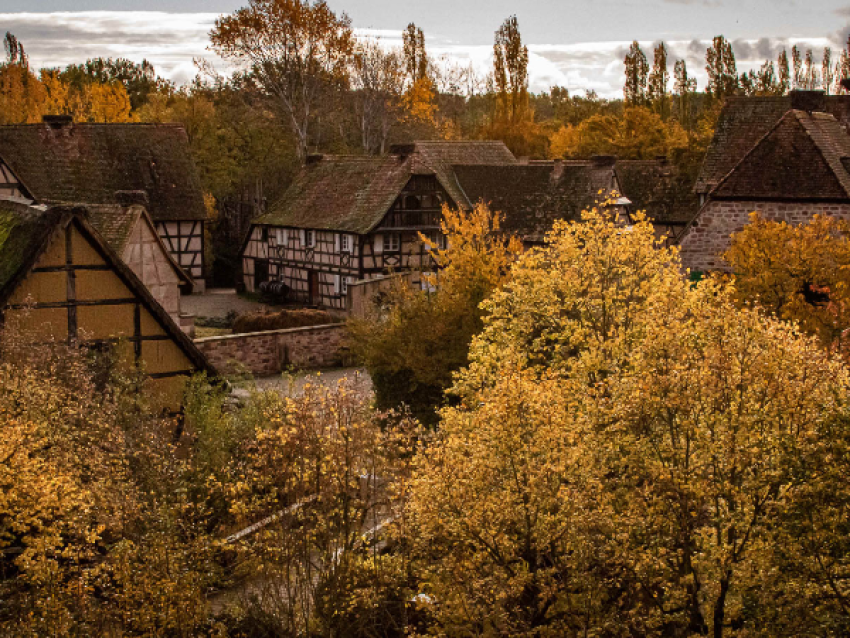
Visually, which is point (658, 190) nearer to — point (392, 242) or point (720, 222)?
point (392, 242)

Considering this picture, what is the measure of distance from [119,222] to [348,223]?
2256cm

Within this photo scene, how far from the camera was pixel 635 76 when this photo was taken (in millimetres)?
82375

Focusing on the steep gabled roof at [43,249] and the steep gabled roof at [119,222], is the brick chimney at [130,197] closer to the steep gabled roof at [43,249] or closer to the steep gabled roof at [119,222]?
the steep gabled roof at [119,222]

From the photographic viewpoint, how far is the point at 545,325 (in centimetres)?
1916

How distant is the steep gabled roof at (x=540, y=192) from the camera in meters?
45.9

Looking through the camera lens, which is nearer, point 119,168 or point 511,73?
point 119,168

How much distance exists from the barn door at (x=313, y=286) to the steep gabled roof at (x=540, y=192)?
8.23 m

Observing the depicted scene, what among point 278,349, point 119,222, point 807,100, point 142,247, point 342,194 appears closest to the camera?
point 119,222

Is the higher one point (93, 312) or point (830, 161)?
point (830, 161)

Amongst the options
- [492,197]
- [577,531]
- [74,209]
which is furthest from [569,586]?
[492,197]

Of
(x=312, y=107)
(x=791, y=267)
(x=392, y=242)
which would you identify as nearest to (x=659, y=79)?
(x=312, y=107)

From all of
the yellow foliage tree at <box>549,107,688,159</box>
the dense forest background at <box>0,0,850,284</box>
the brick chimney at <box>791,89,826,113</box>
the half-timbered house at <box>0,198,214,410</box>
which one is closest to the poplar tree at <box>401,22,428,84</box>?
the dense forest background at <box>0,0,850,284</box>

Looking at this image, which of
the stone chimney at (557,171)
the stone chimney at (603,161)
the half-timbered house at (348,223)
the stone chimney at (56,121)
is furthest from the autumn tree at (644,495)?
the stone chimney at (56,121)

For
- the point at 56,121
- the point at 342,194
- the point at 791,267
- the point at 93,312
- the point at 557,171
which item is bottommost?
the point at 93,312
